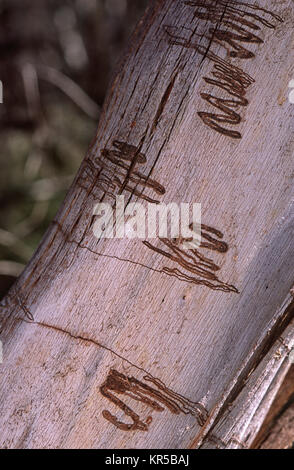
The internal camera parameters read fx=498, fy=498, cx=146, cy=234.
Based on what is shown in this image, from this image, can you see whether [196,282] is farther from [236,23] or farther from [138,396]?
[236,23]

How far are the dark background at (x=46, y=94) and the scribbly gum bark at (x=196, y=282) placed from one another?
0.73 m

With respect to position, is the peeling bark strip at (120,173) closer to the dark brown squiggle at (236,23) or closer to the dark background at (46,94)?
the dark brown squiggle at (236,23)

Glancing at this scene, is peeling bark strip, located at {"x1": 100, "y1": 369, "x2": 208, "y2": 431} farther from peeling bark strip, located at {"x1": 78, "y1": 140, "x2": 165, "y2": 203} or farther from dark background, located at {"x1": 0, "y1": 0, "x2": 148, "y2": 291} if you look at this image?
dark background, located at {"x1": 0, "y1": 0, "x2": 148, "y2": 291}

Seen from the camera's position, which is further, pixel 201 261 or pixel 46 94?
pixel 46 94

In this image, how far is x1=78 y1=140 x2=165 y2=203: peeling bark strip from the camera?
1.52 feet

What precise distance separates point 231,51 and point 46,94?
2.82 ft

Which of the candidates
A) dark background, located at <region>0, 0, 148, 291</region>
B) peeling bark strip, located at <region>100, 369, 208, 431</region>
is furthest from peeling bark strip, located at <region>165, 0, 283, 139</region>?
dark background, located at <region>0, 0, 148, 291</region>

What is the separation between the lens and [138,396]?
0.46m

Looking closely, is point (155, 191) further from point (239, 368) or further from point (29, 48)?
point (29, 48)

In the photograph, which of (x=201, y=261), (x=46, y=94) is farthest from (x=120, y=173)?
(x=46, y=94)

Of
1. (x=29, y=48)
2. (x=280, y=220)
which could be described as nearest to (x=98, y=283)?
(x=280, y=220)

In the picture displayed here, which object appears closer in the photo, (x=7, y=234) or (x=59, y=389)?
(x=59, y=389)

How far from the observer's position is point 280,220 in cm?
46

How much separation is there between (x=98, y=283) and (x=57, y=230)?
0.25 feet
